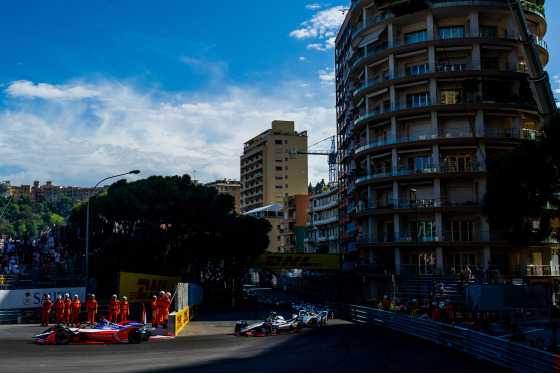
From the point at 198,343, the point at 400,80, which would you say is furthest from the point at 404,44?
the point at 198,343

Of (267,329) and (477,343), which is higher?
(477,343)

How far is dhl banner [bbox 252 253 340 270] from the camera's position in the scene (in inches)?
2205

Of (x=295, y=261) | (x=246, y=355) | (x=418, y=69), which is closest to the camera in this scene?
(x=246, y=355)

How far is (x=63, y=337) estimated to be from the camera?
20234mm

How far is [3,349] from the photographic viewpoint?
61.0 ft

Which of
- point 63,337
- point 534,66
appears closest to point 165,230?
point 63,337

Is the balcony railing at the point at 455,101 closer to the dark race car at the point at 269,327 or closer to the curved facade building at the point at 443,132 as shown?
the curved facade building at the point at 443,132

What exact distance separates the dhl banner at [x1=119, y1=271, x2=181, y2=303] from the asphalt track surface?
627 cm

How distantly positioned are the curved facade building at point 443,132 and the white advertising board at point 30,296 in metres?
28.2

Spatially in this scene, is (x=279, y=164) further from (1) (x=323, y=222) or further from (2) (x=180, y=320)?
(2) (x=180, y=320)

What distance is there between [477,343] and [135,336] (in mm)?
13012

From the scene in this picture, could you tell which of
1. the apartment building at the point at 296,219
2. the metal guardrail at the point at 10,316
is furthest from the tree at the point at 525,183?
the apartment building at the point at 296,219

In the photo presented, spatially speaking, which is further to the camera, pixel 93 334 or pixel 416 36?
pixel 416 36

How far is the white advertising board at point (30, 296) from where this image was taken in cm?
2834
